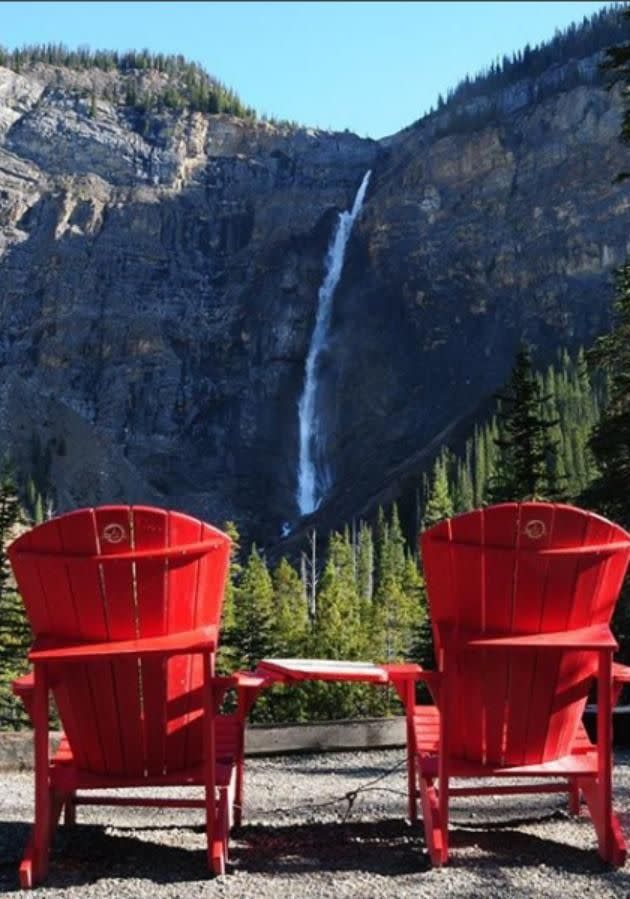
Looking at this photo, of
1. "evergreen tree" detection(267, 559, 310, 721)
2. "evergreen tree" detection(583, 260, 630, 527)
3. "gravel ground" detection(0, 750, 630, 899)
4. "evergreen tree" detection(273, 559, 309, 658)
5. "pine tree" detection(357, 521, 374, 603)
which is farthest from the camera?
"pine tree" detection(357, 521, 374, 603)

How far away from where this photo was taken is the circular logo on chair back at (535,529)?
12.0 ft

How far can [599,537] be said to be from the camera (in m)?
3.71

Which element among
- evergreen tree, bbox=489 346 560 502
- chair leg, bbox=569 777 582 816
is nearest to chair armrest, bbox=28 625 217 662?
chair leg, bbox=569 777 582 816

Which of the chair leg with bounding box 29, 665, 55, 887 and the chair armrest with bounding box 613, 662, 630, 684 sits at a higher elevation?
the chair armrest with bounding box 613, 662, 630, 684

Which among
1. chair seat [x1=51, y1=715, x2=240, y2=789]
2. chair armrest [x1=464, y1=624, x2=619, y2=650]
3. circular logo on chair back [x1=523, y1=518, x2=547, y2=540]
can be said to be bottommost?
chair seat [x1=51, y1=715, x2=240, y2=789]

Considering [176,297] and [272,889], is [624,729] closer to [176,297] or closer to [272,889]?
[272,889]

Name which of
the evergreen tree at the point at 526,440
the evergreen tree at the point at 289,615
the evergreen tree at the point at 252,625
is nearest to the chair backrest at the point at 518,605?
the evergreen tree at the point at 526,440

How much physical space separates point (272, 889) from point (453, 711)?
37.5 inches

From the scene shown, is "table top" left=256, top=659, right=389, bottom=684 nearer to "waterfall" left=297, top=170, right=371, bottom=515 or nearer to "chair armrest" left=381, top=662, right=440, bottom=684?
"chair armrest" left=381, top=662, right=440, bottom=684

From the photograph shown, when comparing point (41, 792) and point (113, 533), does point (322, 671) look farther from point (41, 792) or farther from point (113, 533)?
point (41, 792)

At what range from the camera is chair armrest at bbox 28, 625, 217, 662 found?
351 cm

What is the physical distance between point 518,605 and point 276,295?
92010mm

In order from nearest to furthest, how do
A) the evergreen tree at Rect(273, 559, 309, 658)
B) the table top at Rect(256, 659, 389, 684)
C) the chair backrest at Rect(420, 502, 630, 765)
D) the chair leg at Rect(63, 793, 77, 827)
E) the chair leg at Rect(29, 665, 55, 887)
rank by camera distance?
the chair leg at Rect(29, 665, 55, 887) < the chair backrest at Rect(420, 502, 630, 765) < the table top at Rect(256, 659, 389, 684) < the chair leg at Rect(63, 793, 77, 827) < the evergreen tree at Rect(273, 559, 309, 658)

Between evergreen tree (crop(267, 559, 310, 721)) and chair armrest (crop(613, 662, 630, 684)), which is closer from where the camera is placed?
chair armrest (crop(613, 662, 630, 684))
